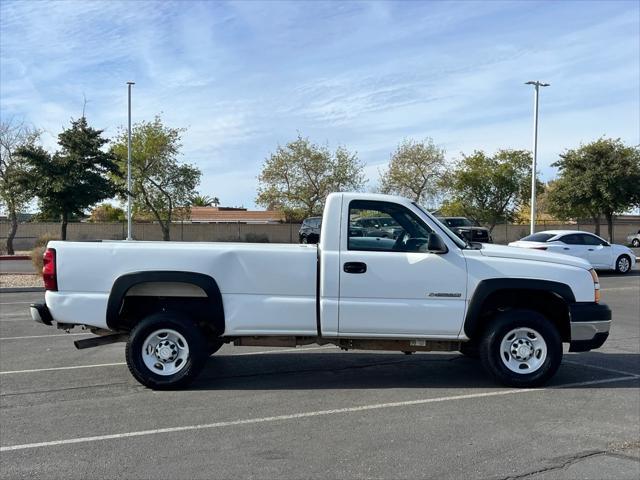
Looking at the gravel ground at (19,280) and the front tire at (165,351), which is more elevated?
the front tire at (165,351)

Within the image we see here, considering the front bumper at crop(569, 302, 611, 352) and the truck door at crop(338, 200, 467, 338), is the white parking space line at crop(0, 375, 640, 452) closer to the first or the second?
the front bumper at crop(569, 302, 611, 352)

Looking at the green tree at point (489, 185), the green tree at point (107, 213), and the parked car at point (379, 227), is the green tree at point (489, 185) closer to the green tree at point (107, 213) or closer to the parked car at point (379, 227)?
the green tree at point (107, 213)

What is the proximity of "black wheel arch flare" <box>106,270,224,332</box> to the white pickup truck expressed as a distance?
0.03 feet

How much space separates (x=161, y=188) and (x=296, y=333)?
34.3m

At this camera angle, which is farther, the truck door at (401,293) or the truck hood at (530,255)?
the truck hood at (530,255)

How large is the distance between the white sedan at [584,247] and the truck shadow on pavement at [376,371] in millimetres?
11849

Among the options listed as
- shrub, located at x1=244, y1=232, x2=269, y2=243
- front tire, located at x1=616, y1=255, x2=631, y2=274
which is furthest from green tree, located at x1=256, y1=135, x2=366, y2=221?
front tire, located at x1=616, y1=255, x2=631, y2=274

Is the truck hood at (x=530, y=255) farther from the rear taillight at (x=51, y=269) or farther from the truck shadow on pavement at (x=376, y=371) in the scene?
the rear taillight at (x=51, y=269)

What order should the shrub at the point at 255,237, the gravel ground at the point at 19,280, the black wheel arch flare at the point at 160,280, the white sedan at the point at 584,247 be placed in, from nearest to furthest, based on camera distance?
1. the black wheel arch flare at the point at 160,280
2. the gravel ground at the point at 19,280
3. the white sedan at the point at 584,247
4. the shrub at the point at 255,237

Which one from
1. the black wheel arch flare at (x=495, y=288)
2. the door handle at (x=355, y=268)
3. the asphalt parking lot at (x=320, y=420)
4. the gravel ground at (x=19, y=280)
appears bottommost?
the asphalt parking lot at (x=320, y=420)

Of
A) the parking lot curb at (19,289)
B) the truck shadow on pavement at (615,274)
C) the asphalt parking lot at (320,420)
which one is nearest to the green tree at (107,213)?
the parking lot curb at (19,289)

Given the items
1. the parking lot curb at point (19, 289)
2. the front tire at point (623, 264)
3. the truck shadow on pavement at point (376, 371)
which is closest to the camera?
the truck shadow on pavement at point (376, 371)

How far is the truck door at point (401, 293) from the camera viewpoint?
262 inches

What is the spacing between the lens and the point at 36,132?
35781 millimetres
